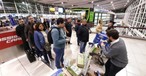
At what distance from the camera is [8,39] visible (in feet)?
9.39

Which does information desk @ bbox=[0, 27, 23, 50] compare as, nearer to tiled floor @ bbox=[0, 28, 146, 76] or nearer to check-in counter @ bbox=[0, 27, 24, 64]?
check-in counter @ bbox=[0, 27, 24, 64]

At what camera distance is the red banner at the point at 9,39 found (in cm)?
272

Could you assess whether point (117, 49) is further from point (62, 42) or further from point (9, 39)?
point (9, 39)

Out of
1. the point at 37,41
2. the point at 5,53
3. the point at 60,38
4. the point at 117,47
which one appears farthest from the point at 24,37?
the point at 117,47

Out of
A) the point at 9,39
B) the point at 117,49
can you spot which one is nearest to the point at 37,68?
the point at 9,39

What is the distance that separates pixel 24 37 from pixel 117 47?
2.93m

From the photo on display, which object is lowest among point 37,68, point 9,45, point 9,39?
point 37,68

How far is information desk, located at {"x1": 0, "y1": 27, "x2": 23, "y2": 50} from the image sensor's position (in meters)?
2.72

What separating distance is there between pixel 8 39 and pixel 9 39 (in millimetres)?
32

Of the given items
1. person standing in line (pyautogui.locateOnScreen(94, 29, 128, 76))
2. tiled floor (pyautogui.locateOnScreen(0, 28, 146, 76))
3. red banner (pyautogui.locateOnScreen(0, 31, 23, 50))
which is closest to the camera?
person standing in line (pyautogui.locateOnScreen(94, 29, 128, 76))

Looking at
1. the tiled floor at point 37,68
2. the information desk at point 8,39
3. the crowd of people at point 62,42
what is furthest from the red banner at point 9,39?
the tiled floor at point 37,68

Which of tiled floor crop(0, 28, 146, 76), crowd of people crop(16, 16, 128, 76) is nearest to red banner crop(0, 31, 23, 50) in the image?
crowd of people crop(16, 16, 128, 76)

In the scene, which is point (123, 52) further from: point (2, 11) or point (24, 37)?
point (2, 11)

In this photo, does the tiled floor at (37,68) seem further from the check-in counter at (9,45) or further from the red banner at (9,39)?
the red banner at (9,39)
